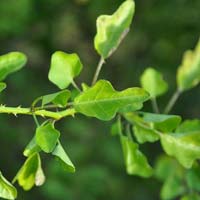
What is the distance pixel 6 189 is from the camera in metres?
0.98

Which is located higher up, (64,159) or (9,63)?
(9,63)

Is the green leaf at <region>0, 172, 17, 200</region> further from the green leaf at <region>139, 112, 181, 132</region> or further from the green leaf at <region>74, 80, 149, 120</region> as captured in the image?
the green leaf at <region>139, 112, 181, 132</region>

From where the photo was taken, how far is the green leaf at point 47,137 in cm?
97

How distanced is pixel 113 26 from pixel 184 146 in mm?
254

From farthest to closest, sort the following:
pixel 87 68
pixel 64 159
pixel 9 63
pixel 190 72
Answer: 1. pixel 87 68
2. pixel 190 72
3. pixel 9 63
4. pixel 64 159

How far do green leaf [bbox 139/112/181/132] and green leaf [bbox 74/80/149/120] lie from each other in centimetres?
12

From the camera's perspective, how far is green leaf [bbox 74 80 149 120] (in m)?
0.96

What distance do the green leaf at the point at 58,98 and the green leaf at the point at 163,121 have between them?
0.17 m

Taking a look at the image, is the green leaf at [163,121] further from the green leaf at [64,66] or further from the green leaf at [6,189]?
the green leaf at [6,189]

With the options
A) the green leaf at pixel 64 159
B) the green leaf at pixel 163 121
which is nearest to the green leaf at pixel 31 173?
the green leaf at pixel 64 159

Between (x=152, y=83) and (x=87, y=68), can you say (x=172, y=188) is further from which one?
(x=87, y=68)

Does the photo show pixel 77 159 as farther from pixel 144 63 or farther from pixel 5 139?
pixel 144 63

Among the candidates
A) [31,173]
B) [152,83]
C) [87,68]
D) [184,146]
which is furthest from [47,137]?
[87,68]

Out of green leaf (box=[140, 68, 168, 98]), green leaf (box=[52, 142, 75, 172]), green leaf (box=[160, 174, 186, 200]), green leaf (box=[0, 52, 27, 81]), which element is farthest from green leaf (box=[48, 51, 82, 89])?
green leaf (box=[160, 174, 186, 200])
